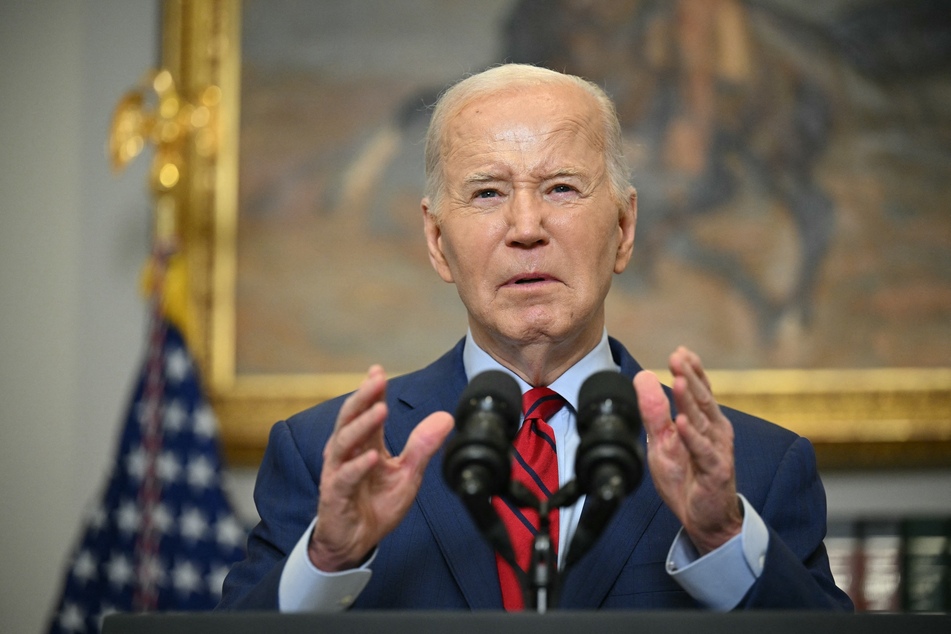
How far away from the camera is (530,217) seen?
2.50 metres

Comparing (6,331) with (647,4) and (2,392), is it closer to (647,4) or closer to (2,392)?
(2,392)

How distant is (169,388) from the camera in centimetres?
451

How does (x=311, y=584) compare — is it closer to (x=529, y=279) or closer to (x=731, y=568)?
(x=731, y=568)

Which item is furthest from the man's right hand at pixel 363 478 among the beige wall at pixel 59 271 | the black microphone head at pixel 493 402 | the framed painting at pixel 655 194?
the beige wall at pixel 59 271

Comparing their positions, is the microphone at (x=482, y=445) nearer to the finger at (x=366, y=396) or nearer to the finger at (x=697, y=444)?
the finger at (x=366, y=396)

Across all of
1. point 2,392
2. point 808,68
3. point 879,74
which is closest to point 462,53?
point 808,68

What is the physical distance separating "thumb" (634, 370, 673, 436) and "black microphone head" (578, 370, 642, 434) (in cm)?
17

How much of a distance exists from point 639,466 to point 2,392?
155 inches

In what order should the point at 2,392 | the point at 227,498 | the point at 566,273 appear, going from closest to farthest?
the point at 566,273, the point at 227,498, the point at 2,392

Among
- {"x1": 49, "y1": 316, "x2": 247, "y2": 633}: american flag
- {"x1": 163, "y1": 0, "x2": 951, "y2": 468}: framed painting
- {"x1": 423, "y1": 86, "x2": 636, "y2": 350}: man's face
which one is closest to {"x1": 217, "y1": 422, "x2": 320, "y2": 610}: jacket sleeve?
{"x1": 423, "y1": 86, "x2": 636, "y2": 350}: man's face

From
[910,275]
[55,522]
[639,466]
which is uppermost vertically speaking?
[639,466]

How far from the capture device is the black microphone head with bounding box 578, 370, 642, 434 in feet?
5.31

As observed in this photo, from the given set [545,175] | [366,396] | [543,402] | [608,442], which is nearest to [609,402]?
[608,442]

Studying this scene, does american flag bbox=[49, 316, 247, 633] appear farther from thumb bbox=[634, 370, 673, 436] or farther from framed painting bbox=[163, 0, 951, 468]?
thumb bbox=[634, 370, 673, 436]
